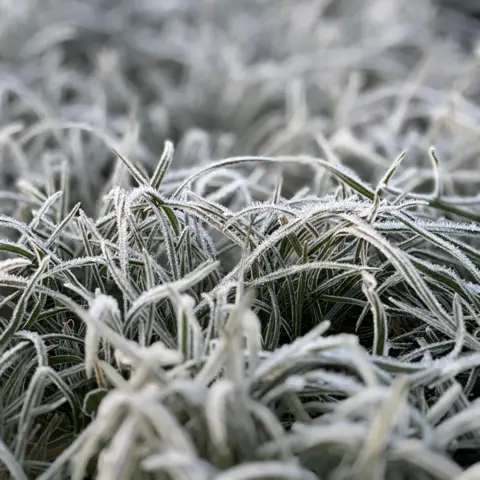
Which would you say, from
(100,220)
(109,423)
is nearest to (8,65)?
(100,220)

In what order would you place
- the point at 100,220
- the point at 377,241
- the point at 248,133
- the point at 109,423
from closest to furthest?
the point at 109,423
the point at 377,241
the point at 100,220
the point at 248,133

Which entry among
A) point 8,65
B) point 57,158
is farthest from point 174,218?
point 8,65

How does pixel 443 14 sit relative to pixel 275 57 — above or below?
above

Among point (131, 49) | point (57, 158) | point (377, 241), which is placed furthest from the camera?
point (131, 49)

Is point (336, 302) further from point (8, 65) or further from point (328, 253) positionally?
point (8, 65)

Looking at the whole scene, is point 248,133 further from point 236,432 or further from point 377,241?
point 236,432

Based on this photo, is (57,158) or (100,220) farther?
(57,158)
